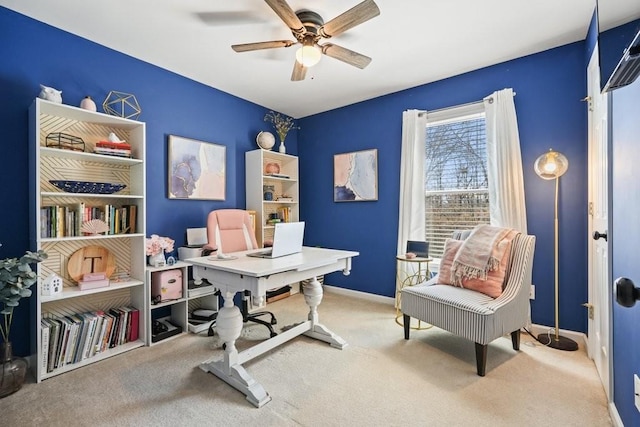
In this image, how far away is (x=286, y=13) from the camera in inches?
68.9

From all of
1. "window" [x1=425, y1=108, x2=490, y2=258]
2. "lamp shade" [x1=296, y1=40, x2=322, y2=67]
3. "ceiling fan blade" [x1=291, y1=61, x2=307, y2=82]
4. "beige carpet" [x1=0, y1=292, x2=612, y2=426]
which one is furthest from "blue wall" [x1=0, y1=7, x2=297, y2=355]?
"window" [x1=425, y1=108, x2=490, y2=258]

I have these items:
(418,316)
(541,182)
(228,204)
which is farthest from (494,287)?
(228,204)

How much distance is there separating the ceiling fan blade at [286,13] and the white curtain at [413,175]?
1720 mm

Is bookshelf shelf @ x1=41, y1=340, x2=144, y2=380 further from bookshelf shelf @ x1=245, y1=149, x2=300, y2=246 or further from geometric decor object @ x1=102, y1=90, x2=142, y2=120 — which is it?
geometric decor object @ x1=102, y1=90, x2=142, y2=120

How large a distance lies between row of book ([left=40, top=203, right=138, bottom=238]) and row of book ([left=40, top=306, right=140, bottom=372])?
2.09 ft

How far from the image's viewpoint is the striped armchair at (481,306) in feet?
6.32

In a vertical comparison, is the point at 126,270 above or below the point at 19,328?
above

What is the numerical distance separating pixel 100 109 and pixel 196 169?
0.95 metres

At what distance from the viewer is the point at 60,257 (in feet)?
7.31

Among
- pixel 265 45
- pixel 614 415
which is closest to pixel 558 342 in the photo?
pixel 614 415

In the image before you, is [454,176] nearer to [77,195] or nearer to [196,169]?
[196,169]

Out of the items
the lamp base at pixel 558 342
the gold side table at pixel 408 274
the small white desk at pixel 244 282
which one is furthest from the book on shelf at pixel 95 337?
the lamp base at pixel 558 342

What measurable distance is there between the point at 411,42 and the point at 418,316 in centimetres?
228

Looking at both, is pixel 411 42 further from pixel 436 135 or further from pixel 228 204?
pixel 228 204
